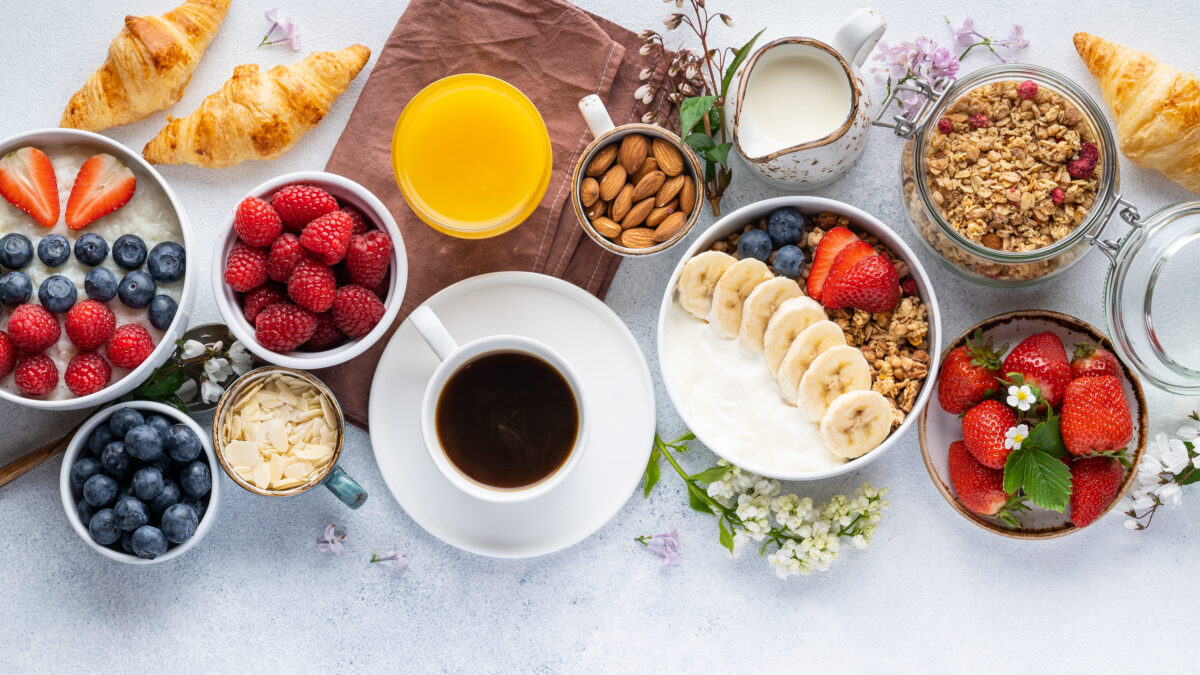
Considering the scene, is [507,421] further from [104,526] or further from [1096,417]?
[1096,417]

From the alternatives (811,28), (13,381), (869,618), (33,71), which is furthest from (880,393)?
(33,71)

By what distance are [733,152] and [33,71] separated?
Answer: 4.89 ft

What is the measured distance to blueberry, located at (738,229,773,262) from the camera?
157 centimetres

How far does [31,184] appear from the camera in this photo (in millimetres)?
1489

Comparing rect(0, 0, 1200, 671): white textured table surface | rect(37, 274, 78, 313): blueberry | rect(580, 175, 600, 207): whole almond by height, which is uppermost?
rect(580, 175, 600, 207): whole almond

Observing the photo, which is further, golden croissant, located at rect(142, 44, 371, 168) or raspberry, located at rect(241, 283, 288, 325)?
golden croissant, located at rect(142, 44, 371, 168)

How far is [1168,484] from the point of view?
1.63 metres

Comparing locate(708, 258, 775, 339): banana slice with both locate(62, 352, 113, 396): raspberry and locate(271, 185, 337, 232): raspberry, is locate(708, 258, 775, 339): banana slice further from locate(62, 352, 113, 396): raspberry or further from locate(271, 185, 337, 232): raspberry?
locate(62, 352, 113, 396): raspberry

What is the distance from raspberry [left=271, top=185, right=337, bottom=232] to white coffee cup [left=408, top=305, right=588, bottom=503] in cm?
24

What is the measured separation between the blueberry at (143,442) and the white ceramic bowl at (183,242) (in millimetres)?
76

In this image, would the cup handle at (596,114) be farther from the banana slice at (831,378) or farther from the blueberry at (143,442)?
the blueberry at (143,442)

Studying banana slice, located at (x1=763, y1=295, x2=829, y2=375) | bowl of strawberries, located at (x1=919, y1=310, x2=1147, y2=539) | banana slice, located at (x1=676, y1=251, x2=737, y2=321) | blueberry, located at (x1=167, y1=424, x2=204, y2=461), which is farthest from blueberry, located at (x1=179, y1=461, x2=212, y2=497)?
bowl of strawberries, located at (x1=919, y1=310, x2=1147, y2=539)

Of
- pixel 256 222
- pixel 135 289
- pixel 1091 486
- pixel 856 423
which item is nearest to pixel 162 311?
pixel 135 289

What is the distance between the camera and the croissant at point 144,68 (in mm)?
1673
